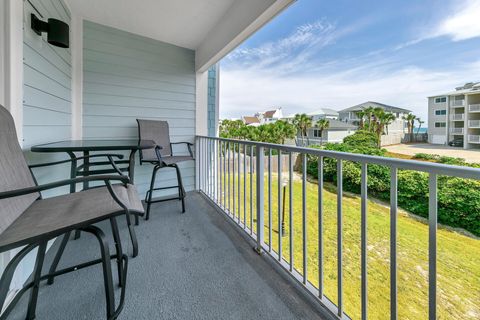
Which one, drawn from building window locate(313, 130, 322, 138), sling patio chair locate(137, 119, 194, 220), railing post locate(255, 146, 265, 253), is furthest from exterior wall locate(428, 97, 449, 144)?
sling patio chair locate(137, 119, 194, 220)

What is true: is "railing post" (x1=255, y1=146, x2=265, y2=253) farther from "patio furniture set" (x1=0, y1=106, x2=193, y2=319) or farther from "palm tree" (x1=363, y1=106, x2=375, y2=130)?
"palm tree" (x1=363, y1=106, x2=375, y2=130)

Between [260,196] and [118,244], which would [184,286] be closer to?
[118,244]

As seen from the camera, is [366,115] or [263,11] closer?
[263,11]

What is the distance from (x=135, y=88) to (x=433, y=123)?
616cm

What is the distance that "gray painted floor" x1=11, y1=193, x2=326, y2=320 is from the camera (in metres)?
1.29

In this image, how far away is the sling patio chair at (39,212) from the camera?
87 cm

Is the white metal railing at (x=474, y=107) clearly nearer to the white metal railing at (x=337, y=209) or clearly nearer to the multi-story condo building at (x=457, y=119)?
the multi-story condo building at (x=457, y=119)

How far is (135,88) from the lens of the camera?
3182mm

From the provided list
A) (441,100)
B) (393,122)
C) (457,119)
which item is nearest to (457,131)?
(457,119)

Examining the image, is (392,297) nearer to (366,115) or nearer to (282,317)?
(282,317)

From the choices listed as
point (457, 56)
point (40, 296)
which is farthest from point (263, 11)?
point (457, 56)

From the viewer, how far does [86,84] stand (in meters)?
2.85

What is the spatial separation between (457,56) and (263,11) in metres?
7.21

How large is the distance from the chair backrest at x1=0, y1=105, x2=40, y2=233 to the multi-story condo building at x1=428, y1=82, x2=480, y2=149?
5686mm
